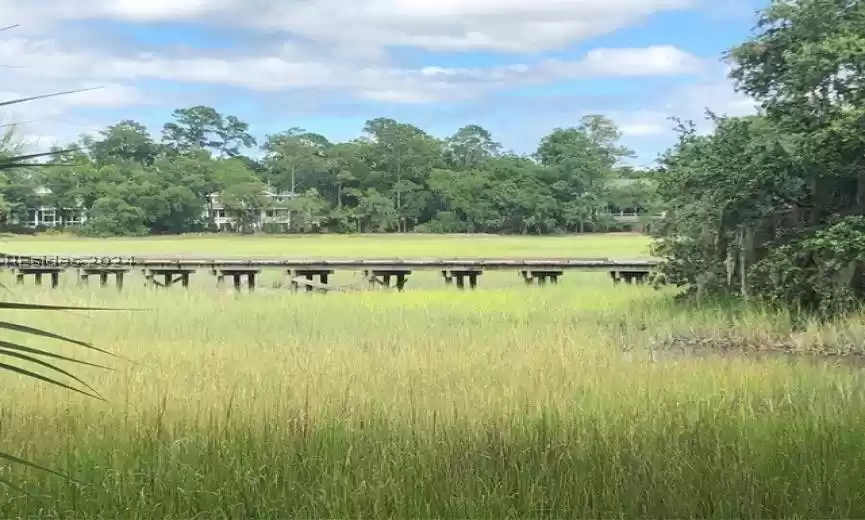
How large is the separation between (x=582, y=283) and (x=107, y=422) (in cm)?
1538

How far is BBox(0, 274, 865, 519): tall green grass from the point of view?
339cm

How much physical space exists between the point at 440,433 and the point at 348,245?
1300 inches

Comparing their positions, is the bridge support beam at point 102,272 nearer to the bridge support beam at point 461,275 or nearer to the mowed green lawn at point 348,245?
the bridge support beam at point 461,275

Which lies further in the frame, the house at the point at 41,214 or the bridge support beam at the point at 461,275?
the bridge support beam at the point at 461,275

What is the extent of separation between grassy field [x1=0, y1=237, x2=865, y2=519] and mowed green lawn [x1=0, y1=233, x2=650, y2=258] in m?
22.2

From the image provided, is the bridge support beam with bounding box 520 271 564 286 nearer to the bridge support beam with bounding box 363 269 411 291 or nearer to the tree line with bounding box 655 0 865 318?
the bridge support beam with bounding box 363 269 411 291

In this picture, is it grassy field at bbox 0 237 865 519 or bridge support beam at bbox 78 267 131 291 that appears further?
bridge support beam at bbox 78 267 131 291

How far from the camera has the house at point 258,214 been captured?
39.9 metres

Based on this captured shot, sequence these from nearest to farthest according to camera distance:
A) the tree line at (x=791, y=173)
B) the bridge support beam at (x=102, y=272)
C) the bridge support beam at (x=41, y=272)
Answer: the tree line at (x=791, y=173)
the bridge support beam at (x=41, y=272)
the bridge support beam at (x=102, y=272)

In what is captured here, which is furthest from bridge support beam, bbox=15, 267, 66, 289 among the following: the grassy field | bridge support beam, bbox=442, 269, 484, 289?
the grassy field

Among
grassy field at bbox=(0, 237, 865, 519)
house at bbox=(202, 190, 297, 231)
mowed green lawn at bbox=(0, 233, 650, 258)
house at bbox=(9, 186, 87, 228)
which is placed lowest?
grassy field at bbox=(0, 237, 865, 519)

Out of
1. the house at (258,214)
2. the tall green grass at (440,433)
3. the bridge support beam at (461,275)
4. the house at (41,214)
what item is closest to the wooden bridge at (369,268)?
the bridge support beam at (461,275)

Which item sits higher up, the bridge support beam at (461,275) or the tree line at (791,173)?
the tree line at (791,173)

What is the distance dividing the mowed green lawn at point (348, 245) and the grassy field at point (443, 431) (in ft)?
72.8
